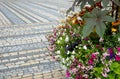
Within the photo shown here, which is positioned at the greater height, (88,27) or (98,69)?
(88,27)

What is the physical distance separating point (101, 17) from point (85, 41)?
922mm

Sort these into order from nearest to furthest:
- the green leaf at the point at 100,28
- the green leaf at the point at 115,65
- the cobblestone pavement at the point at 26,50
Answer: the green leaf at the point at 100,28 → the green leaf at the point at 115,65 → the cobblestone pavement at the point at 26,50

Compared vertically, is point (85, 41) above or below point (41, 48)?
above

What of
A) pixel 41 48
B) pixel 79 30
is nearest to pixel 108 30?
pixel 79 30

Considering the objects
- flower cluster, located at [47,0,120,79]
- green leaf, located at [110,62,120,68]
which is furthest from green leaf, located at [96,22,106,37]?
green leaf, located at [110,62,120,68]

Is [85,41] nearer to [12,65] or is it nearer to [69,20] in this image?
[69,20]

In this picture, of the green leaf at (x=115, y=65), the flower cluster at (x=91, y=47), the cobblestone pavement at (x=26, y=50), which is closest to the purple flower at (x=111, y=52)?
the flower cluster at (x=91, y=47)

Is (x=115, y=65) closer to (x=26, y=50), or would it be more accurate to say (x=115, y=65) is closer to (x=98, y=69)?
(x=98, y=69)

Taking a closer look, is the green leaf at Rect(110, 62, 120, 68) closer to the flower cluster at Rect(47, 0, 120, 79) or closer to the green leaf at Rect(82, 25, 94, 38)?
the flower cluster at Rect(47, 0, 120, 79)

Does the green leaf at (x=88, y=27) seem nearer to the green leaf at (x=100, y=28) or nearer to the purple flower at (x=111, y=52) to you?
the green leaf at (x=100, y=28)

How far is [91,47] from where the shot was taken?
318 centimetres

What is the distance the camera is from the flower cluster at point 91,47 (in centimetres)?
240

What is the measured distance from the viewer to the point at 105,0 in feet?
7.36

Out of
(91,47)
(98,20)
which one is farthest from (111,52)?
(98,20)
